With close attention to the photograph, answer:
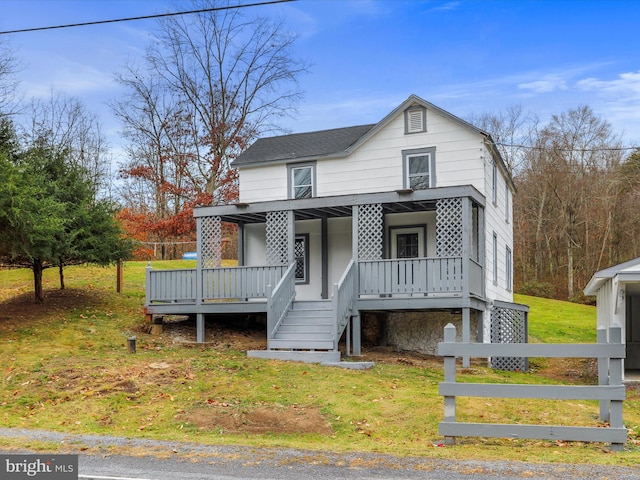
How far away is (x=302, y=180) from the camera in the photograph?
21.3 metres

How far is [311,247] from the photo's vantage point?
20984 millimetres

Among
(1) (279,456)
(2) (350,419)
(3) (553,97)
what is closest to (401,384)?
(2) (350,419)

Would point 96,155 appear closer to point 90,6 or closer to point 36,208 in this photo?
point 36,208

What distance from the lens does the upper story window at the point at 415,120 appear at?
63.9 ft

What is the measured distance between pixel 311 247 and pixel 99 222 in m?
6.20

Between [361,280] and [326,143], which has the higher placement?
[326,143]

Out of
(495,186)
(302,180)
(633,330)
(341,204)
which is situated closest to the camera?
(341,204)

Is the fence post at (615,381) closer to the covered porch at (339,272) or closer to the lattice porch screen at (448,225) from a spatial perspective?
the covered porch at (339,272)

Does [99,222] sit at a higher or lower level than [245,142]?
lower

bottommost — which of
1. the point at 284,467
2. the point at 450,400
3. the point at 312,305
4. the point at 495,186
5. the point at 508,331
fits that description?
the point at 284,467

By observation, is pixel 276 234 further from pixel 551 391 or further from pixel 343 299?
pixel 551 391

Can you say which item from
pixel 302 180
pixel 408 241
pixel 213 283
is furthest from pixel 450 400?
pixel 302 180

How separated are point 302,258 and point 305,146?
3.59m

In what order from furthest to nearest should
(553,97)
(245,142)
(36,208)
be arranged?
(553,97) → (245,142) → (36,208)
